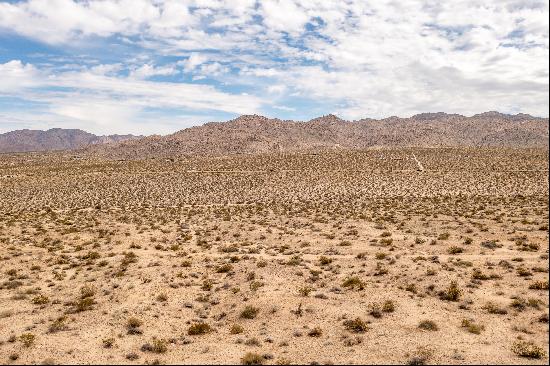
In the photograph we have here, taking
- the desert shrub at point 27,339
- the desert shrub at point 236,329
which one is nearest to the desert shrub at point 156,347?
the desert shrub at point 236,329

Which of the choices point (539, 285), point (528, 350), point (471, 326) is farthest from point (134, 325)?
point (539, 285)

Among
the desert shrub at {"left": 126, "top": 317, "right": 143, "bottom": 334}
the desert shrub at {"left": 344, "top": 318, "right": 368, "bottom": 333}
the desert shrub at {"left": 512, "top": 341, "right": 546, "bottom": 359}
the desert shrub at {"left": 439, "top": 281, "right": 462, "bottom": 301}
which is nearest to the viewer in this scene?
the desert shrub at {"left": 512, "top": 341, "right": 546, "bottom": 359}

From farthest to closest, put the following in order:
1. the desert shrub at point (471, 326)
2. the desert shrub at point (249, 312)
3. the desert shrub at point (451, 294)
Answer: the desert shrub at point (451, 294)
the desert shrub at point (249, 312)
the desert shrub at point (471, 326)

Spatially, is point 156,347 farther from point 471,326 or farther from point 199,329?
point 471,326

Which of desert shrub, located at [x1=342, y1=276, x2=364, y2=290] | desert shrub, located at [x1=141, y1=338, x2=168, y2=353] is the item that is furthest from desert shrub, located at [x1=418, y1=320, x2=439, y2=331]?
desert shrub, located at [x1=141, y1=338, x2=168, y2=353]

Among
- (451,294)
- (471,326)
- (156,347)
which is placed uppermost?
(451,294)

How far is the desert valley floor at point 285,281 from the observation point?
13359 mm

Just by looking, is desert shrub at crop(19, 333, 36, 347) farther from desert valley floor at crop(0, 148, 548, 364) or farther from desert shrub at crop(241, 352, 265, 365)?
desert shrub at crop(241, 352, 265, 365)

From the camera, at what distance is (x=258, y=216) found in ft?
132

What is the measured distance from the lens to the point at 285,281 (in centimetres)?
1998

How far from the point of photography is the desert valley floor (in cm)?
1336

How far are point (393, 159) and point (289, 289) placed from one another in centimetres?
7478

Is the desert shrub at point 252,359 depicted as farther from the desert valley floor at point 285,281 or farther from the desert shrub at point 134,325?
the desert shrub at point 134,325

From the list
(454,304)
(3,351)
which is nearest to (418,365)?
(454,304)
